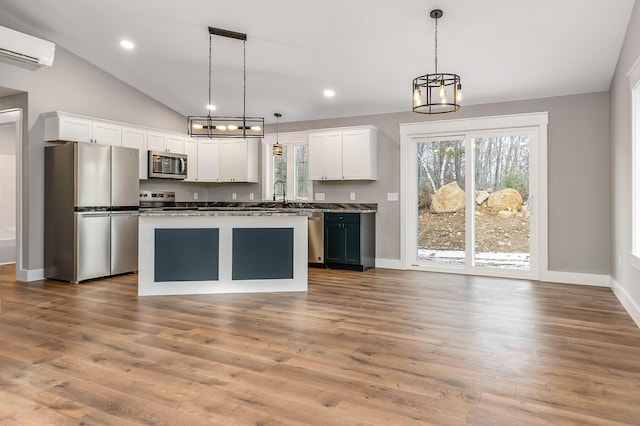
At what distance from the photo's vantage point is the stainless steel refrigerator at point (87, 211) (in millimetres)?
5348

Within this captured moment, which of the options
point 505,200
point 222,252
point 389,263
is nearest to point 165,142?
point 222,252

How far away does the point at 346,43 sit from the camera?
485 cm

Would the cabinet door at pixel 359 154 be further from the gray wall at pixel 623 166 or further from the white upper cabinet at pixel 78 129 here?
the white upper cabinet at pixel 78 129

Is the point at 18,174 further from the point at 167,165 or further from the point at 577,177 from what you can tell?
the point at 577,177

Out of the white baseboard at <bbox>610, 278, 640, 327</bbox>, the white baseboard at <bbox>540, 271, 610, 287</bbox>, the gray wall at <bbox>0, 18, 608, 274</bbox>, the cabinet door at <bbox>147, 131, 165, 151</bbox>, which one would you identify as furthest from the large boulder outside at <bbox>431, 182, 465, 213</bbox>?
the cabinet door at <bbox>147, 131, 165, 151</bbox>

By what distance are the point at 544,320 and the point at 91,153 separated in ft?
17.7

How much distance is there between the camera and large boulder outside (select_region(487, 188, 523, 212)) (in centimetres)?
579

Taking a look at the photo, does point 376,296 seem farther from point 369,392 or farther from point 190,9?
point 190,9

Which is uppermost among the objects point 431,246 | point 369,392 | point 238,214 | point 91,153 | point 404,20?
point 404,20

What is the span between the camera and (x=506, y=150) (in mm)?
5844

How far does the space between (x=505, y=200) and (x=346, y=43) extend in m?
2.99

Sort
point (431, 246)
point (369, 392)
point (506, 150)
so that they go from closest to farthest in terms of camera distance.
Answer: point (369, 392) < point (506, 150) < point (431, 246)

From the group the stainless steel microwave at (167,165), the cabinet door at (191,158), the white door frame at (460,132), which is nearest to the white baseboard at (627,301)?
the white door frame at (460,132)

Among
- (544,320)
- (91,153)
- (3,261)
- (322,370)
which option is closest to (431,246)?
(544,320)
